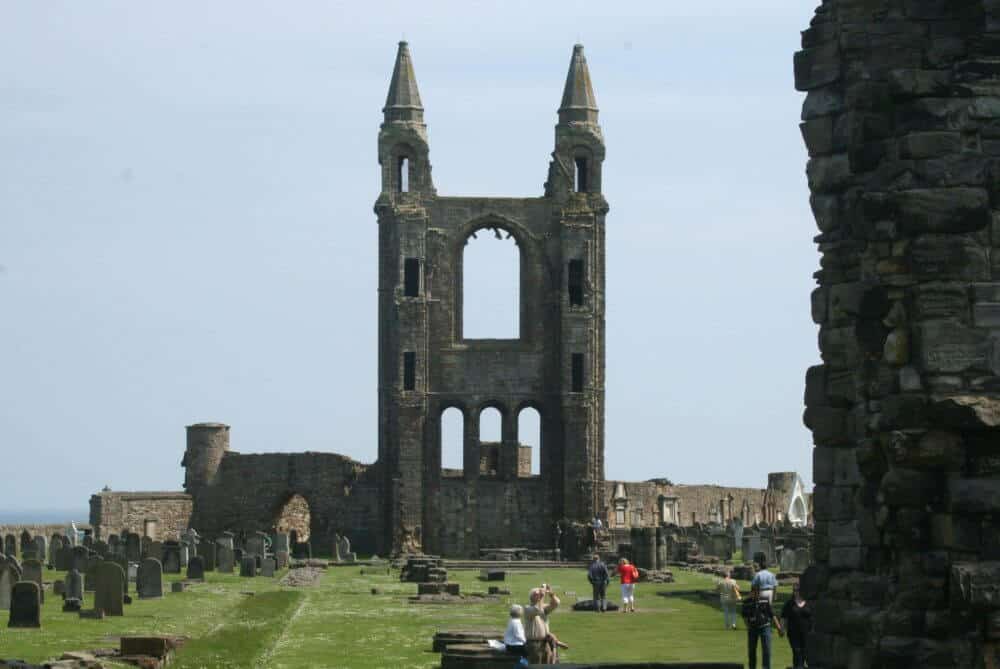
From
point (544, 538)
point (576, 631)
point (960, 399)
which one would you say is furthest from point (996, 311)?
point (544, 538)

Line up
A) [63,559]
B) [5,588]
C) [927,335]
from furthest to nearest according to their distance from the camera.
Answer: [63,559] < [5,588] < [927,335]

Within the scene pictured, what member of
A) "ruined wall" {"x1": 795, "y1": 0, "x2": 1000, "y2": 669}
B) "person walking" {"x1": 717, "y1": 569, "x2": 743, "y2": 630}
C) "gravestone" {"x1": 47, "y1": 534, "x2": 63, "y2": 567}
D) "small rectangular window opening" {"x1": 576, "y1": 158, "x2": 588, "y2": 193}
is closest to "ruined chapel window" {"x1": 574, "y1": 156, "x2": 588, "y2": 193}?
"small rectangular window opening" {"x1": 576, "y1": 158, "x2": 588, "y2": 193}

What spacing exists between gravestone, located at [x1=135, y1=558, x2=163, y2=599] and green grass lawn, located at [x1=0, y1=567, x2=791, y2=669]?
28 cm

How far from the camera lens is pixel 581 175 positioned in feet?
245

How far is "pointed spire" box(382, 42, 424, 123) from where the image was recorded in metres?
74.6

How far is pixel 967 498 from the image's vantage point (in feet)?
46.4

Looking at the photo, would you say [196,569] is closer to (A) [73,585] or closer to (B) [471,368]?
(A) [73,585]

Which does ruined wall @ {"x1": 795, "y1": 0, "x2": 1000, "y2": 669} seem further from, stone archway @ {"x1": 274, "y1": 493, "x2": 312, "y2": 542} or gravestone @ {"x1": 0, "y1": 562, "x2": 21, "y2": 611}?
stone archway @ {"x1": 274, "y1": 493, "x2": 312, "y2": 542}

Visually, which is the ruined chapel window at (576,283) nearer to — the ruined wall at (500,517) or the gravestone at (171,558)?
the ruined wall at (500,517)

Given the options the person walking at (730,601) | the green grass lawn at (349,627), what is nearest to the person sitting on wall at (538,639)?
the green grass lawn at (349,627)

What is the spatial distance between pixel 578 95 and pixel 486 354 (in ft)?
27.9

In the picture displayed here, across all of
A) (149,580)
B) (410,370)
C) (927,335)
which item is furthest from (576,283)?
(927,335)

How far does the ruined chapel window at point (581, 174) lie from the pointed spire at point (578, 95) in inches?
48.0

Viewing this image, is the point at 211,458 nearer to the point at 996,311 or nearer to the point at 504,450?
the point at 504,450
